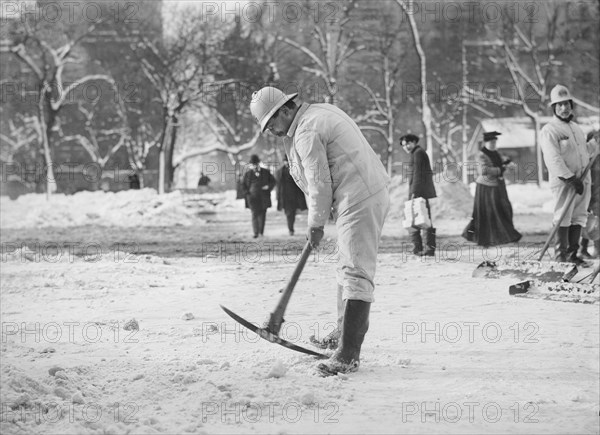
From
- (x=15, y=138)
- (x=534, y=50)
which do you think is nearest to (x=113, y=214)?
(x=534, y=50)

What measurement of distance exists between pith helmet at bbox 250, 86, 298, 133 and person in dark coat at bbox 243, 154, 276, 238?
1161 centimetres

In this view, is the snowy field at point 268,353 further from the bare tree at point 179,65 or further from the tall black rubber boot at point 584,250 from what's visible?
the bare tree at point 179,65

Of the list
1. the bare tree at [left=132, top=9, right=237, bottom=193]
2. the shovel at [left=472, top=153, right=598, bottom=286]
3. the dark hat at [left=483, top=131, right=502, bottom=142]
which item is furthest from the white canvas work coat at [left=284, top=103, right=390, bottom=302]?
the bare tree at [left=132, top=9, right=237, bottom=193]

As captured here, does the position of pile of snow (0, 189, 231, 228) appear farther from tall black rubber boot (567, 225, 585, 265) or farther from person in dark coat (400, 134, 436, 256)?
tall black rubber boot (567, 225, 585, 265)

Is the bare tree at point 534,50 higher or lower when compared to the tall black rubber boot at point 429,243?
higher

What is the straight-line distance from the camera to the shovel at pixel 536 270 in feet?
27.3

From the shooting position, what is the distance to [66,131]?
2219 inches

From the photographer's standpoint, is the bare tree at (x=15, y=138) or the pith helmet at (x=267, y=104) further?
the bare tree at (x=15, y=138)

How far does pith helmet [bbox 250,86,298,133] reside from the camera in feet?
17.6

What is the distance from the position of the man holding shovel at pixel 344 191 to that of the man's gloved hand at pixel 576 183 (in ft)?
16.8

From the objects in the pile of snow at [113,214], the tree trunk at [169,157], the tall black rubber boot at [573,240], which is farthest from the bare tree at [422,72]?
the tall black rubber boot at [573,240]

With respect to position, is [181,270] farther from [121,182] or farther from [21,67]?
[121,182]

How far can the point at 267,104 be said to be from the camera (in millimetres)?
5406

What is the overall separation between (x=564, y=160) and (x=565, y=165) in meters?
0.25
